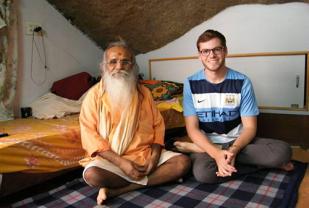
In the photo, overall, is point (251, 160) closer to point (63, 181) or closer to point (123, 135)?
point (123, 135)

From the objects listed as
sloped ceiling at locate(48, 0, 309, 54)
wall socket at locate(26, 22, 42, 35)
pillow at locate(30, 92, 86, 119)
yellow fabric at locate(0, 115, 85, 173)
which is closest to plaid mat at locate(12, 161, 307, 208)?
yellow fabric at locate(0, 115, 85, 173)

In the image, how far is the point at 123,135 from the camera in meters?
1.53

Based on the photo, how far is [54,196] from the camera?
149 cm

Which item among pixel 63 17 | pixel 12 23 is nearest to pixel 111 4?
pixel 63 17

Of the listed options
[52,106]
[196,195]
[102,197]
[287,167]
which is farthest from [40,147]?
[287,167]

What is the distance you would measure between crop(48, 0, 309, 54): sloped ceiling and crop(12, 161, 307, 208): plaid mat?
4.89ft

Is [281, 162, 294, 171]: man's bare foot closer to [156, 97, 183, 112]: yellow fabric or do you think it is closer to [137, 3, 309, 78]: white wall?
[156, 97, 183, 112]: yellow fabric

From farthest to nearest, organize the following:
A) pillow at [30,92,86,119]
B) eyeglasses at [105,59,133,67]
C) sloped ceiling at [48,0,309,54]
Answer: sloped ceiling at [48,0,309,54] < pillow at [30,92,86,119] < eyeglasses at [105,59,133,67]

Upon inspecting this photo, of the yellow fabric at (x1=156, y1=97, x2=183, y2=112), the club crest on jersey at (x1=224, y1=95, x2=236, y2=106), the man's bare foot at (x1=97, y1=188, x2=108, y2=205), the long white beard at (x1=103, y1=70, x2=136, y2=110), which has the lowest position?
the man's bare foot at (x1=97, y1=188, x2=108, y2=205)

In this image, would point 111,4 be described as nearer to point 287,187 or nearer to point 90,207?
point 90,207

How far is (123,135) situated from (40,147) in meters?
0.46

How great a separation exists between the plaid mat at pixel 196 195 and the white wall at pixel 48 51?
1.06 m

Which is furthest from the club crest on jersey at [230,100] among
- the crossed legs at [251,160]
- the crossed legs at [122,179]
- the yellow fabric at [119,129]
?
the yellow fabric at [119,129]

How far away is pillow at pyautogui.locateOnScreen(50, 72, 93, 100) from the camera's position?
2.42 meters
